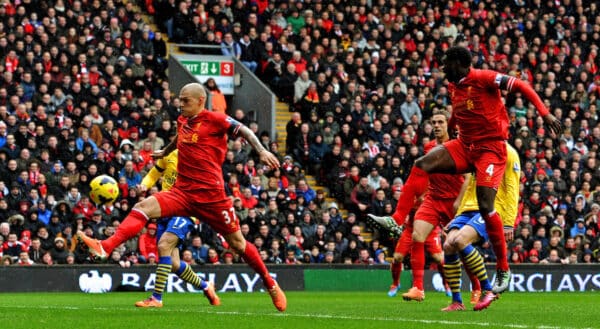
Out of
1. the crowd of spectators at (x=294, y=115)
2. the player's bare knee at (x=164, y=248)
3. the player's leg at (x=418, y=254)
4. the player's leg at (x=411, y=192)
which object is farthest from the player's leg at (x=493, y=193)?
the crowd of spectators at (x=294, y=115)

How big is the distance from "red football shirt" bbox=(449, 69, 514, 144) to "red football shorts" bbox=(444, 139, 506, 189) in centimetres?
9

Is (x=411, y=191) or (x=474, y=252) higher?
(x=411, y=191)

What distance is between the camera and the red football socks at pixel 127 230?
12.6 meters

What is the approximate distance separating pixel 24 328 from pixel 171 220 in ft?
17.3

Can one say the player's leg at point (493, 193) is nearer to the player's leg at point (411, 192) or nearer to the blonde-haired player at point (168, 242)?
the blonde-haired player at point (168, 242)

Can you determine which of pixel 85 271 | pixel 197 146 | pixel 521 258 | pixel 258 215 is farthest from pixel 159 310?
pixel 521 258

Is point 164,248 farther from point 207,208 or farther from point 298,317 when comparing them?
point 298,317

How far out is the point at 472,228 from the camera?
47.2 ft

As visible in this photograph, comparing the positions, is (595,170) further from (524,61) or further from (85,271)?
(85,271)

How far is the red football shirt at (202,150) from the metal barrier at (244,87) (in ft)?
52.6

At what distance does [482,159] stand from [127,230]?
3.81 meters

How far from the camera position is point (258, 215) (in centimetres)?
2523

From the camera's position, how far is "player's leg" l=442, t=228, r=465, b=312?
14.2 m

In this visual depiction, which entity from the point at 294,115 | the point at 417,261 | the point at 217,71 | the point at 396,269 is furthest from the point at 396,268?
the point at 217,71
